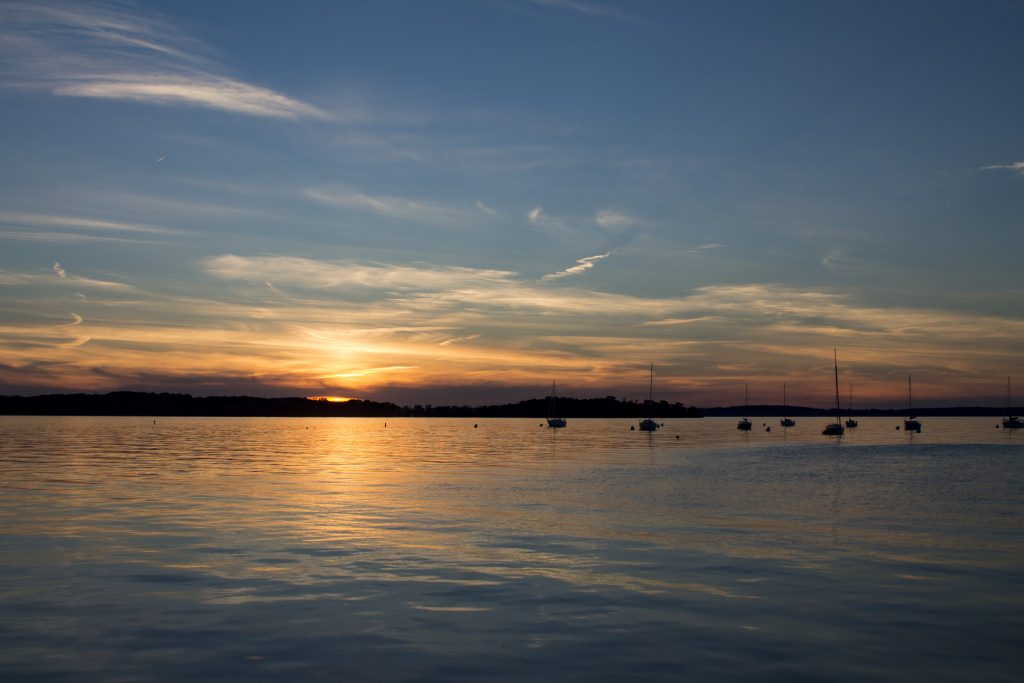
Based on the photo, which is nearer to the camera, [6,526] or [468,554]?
[468,554]

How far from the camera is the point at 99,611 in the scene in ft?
63.7

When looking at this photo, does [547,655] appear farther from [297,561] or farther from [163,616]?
[297,561]

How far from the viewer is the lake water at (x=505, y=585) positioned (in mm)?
15812

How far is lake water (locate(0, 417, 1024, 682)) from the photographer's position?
1581 centimetres

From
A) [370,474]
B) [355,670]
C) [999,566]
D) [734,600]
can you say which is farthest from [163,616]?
[370,474]

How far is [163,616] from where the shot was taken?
18969 millimetres

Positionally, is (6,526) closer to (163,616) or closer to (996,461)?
(163,616)

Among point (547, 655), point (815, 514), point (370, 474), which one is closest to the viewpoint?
point (547, 655)

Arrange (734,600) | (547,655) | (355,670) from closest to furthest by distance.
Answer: (355,670) < (547,655) < (734,600)

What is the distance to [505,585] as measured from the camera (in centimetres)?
2262

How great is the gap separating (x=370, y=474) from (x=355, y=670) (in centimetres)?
5036

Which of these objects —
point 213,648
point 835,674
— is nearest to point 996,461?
point 835,674

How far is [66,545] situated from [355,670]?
18.3 metres

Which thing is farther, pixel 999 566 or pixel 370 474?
pixel 370 474
